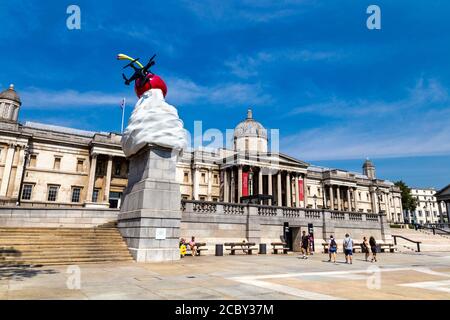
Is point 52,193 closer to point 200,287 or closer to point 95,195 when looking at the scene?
point 95,195

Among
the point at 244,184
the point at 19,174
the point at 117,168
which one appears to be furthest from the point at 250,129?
the point at 19,174

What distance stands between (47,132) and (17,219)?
33.0 metres

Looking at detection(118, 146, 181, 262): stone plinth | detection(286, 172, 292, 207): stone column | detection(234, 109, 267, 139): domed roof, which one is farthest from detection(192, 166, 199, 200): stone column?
detection(118, 146, 181, 262): stone plinth

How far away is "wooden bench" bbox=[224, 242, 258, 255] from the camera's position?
21.2 meters

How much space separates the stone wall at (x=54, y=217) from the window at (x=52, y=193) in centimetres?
2976

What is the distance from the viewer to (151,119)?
17781mm

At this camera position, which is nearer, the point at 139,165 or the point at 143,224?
the point at 143,224

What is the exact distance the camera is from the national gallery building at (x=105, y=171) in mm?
44000

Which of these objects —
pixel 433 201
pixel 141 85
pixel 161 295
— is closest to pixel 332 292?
pixel 161 295

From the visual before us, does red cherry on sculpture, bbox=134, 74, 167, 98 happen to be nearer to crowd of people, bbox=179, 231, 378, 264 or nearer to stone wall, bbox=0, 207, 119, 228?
stone wall, bbox=0, 207, 119, 228

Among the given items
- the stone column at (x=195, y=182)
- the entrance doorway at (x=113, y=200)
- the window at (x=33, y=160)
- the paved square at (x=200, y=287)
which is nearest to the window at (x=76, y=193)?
the entrance doorway at (x=113, y=200)

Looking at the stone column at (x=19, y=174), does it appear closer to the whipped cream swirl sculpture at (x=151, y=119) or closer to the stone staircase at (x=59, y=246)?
the stone staircase at (x=59, y=246)

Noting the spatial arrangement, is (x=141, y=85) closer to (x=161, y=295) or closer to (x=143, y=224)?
(x=143, y=224)
